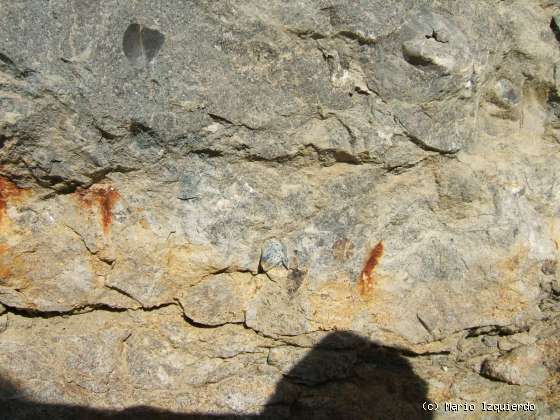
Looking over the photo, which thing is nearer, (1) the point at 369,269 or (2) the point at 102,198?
(2) the point at 102,198

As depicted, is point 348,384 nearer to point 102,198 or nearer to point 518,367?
point 518,367

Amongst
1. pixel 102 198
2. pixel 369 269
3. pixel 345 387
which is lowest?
pixel 345 387

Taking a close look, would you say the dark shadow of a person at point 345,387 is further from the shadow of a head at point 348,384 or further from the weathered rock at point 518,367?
the weathered rock at point 518,367

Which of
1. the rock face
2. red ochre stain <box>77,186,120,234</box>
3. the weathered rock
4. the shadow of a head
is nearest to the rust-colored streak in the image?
the rock face

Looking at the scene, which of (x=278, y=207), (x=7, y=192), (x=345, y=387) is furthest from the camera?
(x=345, y=387)

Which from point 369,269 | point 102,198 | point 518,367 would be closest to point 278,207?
point 369,269

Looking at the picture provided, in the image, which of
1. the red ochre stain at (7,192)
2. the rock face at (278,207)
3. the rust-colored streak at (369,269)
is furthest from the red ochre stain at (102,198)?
the rust-colored streak at (369,269)
